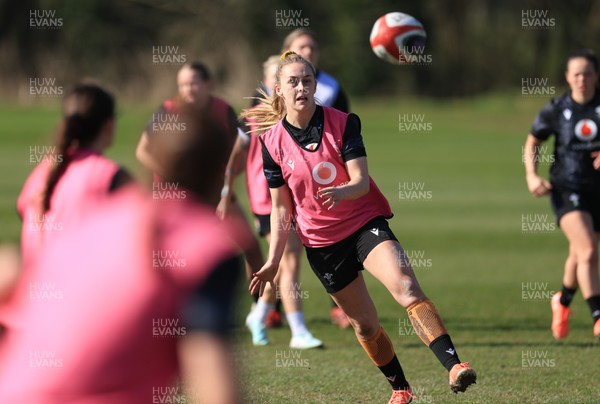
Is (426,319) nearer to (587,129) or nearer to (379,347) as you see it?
(379,347)

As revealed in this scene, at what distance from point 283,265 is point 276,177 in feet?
9.07

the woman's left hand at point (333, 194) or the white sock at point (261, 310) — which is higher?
the woman's left hand at point (333, 194)

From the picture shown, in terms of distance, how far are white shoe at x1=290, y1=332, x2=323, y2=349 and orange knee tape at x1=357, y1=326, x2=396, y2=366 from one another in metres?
2.22

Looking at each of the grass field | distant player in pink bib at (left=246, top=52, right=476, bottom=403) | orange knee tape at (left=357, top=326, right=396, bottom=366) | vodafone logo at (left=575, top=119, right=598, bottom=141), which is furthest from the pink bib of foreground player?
vodafone logo at (left=575, top=119, right=598, bottom=141)

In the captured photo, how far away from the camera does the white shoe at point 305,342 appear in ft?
27.5

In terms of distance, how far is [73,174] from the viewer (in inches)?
117

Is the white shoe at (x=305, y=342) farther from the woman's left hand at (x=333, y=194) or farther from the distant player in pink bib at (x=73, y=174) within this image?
the distant player in pink bib at (x=73, y=174)

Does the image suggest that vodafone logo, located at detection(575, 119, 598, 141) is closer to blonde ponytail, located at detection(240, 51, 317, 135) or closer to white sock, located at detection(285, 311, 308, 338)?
white sock, located at detection(285, 311, 308, 338)

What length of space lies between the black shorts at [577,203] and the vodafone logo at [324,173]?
322 cm

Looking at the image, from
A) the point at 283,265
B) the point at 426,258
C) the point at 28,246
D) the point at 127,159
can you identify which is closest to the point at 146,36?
the point at 127,159

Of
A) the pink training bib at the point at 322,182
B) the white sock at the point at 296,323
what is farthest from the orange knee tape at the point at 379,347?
the white sock at the point at 296,323

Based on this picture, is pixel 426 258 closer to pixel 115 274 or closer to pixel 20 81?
pixel 115 274

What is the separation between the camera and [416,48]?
7.74 metres

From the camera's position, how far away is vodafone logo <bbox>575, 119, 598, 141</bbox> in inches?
333
